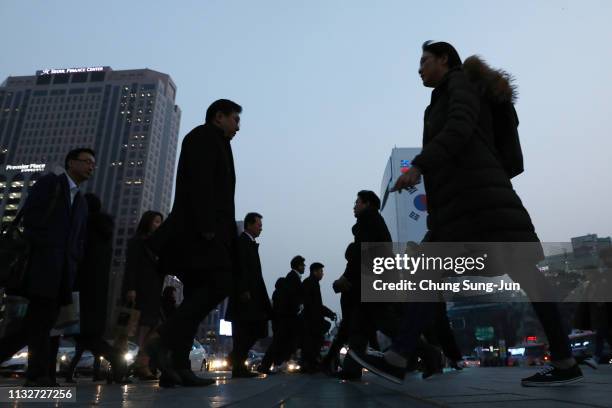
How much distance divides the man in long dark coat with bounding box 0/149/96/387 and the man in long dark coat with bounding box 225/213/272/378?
2603 millimetres

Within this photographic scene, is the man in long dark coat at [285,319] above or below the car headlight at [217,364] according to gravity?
above

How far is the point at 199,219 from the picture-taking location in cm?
309

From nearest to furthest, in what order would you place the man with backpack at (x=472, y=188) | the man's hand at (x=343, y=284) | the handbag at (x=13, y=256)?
the man with backpack at (x=472, y=188)
the handbag at (x=13, y=256)
the man's hand at (x=343, y=284)

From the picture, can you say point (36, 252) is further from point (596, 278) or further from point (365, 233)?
point (596, 278)

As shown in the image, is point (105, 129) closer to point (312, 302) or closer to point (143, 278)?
point (312, 302)

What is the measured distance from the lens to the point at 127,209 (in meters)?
117

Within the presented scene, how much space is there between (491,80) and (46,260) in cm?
314

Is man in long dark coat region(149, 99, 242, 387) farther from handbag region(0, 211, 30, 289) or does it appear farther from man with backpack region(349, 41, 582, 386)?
man with backpack region(349, 41, 582, 386)

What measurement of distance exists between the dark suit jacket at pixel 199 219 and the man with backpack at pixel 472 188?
1.18 metres

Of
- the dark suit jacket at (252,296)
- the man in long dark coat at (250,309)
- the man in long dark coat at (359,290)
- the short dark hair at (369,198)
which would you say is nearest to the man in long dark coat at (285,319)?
the man in long dark coat at (250,309)

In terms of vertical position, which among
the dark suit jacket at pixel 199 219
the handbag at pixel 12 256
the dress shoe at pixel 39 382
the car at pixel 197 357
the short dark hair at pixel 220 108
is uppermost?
the short dark hair at pixel 220 108

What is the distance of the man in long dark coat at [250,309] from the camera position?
5.88 meters

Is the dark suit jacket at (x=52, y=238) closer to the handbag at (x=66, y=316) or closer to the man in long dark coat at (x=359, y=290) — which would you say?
the handbag at (x=66, y=316)

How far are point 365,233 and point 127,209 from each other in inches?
4781
